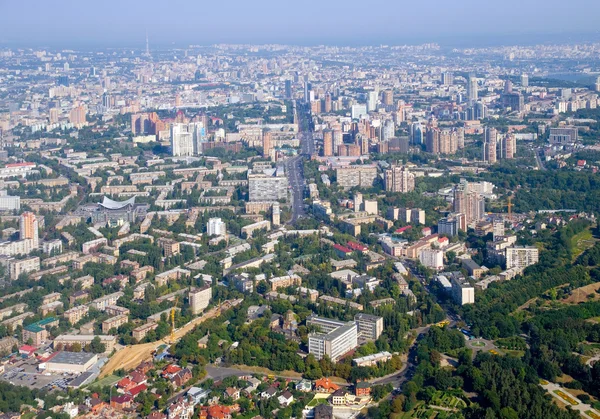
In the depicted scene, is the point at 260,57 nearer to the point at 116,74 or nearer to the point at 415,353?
the point at 116,74

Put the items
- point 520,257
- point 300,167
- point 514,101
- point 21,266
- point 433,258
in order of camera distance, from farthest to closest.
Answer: point 514,101 → point 300,167 → point 433,258 → point 520,257 → point 21,266

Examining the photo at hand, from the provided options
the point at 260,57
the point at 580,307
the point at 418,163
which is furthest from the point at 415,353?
the point at 260,57

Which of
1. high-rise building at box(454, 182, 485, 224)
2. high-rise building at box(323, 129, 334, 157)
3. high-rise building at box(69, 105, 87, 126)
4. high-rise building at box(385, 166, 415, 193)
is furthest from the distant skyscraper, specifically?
high-rise building at box(454, 182, 485, 224)

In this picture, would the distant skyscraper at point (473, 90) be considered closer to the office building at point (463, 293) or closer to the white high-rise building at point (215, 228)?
the white high-rise building at point (215, 228)

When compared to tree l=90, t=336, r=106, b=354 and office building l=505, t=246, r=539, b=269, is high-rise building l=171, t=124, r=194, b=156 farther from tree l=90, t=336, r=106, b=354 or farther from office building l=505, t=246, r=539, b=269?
tree l=90, t=336, r=106, b=354

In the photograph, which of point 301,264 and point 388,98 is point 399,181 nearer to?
point 301,264

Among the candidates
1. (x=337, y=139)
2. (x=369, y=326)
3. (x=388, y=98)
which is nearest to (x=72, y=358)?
(x=369, y=326)

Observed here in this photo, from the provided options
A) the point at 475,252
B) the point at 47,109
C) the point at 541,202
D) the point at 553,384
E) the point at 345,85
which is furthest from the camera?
the point at 345,85
